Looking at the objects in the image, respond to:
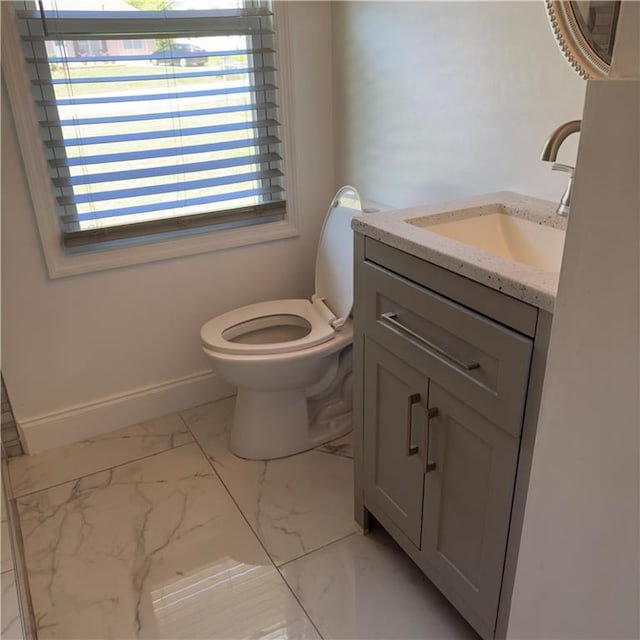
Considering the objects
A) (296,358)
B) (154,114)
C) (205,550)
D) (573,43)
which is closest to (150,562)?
(205,550)

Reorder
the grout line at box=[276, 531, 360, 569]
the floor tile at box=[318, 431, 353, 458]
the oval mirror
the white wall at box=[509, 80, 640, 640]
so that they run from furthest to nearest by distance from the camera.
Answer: the floor tile at box=[318, 431, 353, 458] → the grout line at box=[276, 531, 360, 569] → the oval mirror → the white wall at box=[509, 80, 640, 640]

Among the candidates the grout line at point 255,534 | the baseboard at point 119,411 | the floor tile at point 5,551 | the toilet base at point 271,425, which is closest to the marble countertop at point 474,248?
the toilet base at point 271,425

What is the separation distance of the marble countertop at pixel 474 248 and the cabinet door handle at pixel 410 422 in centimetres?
33

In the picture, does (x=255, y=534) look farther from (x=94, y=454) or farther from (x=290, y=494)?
(x=94, y=454)

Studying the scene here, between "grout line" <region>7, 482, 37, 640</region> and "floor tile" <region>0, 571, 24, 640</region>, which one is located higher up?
"floor tile" <region>0, 571, 24, 640</region>

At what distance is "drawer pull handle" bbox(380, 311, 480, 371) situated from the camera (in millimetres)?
1159

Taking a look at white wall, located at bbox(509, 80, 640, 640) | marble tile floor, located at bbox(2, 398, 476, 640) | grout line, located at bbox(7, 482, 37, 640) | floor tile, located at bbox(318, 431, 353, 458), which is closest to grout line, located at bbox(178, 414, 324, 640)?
marble tile floor, located at bbox(2, 398, 476, 640)

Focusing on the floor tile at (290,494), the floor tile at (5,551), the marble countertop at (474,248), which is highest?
the marble countertop at (474,248)

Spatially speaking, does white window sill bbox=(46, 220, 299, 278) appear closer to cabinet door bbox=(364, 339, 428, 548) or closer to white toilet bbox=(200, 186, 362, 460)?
white toilet bbox=(200, 186, 362, 460)

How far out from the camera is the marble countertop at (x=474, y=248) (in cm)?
100

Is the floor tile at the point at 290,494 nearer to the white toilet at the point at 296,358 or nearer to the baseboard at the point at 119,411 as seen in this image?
the white toilet at the point at 296,358

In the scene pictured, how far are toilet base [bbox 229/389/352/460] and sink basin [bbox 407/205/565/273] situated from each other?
33.9 inches

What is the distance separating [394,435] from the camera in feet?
4.84

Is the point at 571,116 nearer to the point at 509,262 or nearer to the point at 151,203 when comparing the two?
the point at 509,262
